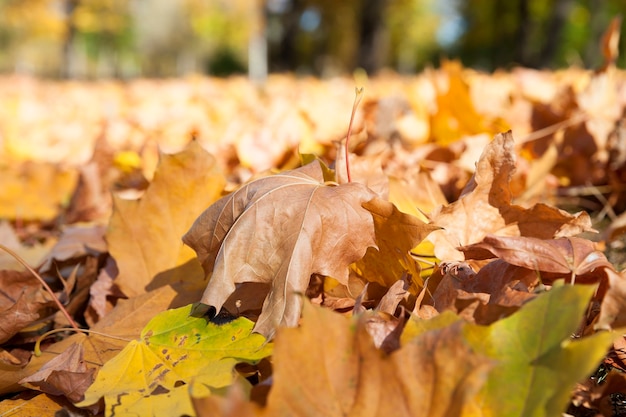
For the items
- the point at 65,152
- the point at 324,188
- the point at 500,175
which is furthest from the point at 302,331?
the point at 65,152

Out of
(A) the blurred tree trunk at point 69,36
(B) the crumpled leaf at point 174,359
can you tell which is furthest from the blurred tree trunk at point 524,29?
(B) the crumpled leaf at point 174,359

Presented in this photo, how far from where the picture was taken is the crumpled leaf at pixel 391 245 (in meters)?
0.57

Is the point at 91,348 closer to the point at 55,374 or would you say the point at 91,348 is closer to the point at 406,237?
the point at 55,374

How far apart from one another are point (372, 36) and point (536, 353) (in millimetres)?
13086

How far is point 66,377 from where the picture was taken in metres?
0.55

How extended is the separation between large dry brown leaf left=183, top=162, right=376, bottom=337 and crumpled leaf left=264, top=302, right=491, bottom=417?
0.38ft

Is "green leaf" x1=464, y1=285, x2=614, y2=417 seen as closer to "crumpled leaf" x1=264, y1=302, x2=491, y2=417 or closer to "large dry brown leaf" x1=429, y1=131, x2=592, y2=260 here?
"crumpled leaf" x1=264, y1=302, x2=491, y2=417

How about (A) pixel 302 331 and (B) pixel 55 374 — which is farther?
(B) pixel 55 374

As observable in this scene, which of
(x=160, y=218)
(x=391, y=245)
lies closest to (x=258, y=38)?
(x=160, y=218)

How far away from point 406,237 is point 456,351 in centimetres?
20

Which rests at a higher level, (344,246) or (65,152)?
(344,246)

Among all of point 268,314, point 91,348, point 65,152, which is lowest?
point 65,152

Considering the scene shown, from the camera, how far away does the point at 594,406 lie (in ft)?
1.64

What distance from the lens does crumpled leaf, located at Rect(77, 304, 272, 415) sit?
0.52m
